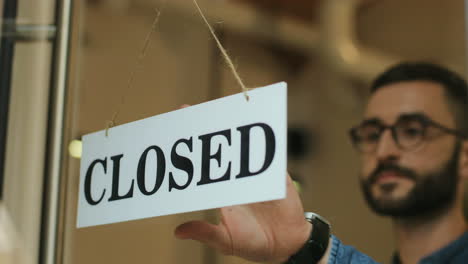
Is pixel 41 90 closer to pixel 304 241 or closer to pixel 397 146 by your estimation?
pixel 304 241

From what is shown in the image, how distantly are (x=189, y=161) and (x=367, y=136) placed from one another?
0.54 m

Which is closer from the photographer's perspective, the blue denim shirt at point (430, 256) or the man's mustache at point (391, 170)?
the blue denim shirt at point (430, 256)

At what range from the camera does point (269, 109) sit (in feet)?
1.26

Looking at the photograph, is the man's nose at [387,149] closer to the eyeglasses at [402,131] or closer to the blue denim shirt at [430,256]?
the eyeglasses at [402,131]

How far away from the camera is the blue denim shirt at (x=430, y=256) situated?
46 centimetres

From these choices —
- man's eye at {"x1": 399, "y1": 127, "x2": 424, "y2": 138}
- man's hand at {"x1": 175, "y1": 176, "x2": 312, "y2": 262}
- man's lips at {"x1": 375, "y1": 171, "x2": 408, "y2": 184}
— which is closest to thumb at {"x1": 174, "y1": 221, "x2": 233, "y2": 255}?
man's hand at {"x1": 175, "y1": 176, "x2": 312, "y2": 262}

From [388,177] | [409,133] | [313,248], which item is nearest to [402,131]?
[409,133]

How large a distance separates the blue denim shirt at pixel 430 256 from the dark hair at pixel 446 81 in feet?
0.76

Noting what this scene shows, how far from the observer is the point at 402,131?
33.8 inches

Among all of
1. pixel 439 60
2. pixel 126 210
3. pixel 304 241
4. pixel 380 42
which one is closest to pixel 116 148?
pixel 126 210

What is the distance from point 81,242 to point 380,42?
1.38 meters

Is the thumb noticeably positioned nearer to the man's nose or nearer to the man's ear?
the man's nose

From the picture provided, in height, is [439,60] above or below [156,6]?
above

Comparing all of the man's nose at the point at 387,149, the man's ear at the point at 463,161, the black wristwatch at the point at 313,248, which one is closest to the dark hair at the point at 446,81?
the man's ear at the point at 463,161
